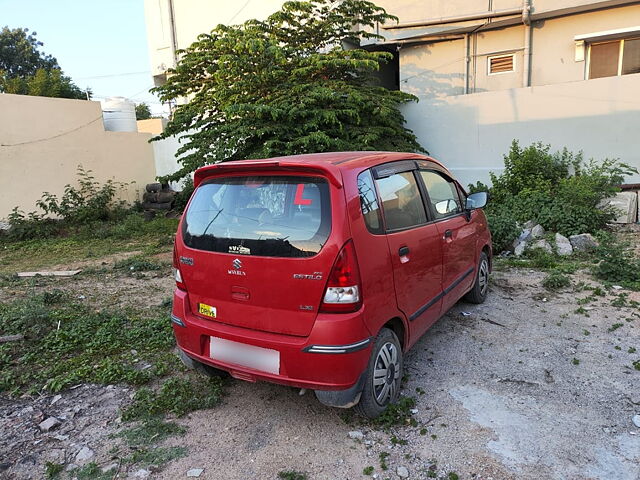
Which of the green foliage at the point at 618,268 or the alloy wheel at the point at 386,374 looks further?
the green foliage at the point at 618,268

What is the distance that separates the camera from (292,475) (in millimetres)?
2262

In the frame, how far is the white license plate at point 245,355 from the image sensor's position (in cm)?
250

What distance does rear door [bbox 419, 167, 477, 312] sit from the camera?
3467 millimetres

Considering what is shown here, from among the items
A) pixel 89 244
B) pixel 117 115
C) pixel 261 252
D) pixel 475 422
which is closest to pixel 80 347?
pixel 261 252

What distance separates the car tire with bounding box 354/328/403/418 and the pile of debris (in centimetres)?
424

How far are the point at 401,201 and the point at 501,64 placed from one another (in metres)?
9.73

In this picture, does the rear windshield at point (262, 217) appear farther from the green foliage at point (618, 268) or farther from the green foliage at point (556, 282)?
the green foliage at point (618, 268)

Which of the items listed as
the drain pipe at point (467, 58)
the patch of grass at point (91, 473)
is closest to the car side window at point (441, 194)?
the patch of grass at point (91, 473)

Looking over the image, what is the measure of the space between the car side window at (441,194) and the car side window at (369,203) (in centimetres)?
86

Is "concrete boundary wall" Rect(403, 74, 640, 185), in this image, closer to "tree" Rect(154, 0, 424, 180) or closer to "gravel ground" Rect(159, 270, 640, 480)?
"tree" Rect(154, 0, 424, 180)

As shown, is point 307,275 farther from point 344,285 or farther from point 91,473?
point 91,473

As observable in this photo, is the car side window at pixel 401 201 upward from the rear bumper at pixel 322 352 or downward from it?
upward

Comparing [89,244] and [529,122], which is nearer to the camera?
[529,122]

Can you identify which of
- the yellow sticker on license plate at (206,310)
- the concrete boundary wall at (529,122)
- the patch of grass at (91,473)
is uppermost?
the concrete boundary wall at (529,122)
